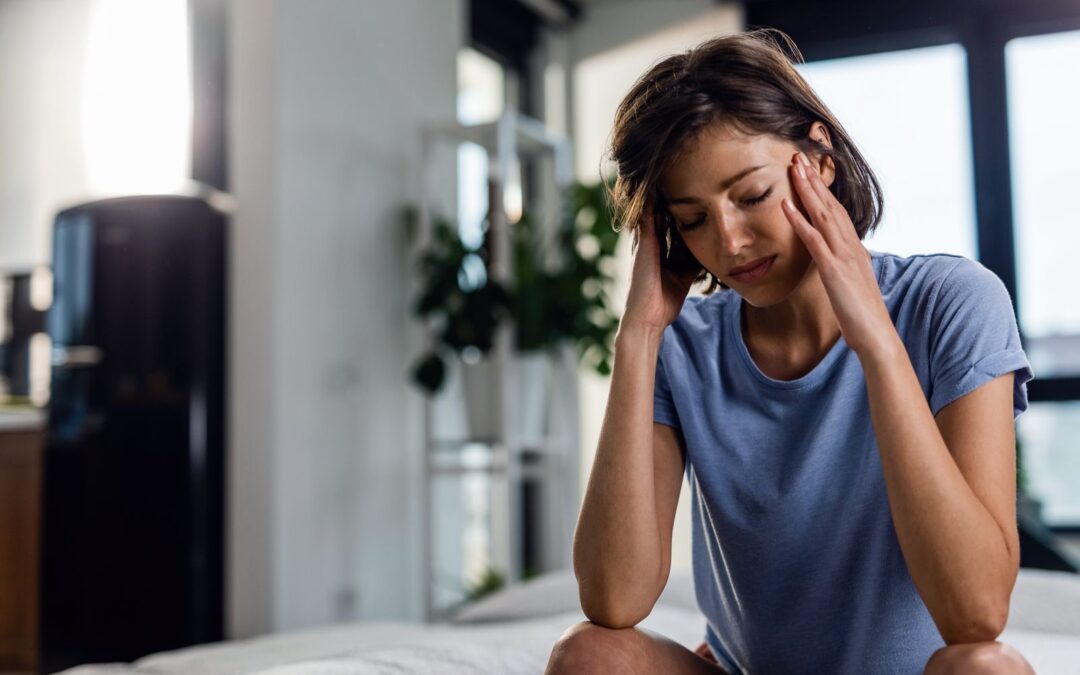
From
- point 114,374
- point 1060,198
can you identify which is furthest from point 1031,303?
point 114,374

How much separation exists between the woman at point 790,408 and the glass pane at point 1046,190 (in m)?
3.42

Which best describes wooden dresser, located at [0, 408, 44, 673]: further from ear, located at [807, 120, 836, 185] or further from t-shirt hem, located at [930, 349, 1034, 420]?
t-shirt hem, located at [930, 349, 1034, 420]

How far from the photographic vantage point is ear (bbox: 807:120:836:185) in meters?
1.13

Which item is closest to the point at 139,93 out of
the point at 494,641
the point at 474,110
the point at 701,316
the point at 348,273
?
the point at 348,273

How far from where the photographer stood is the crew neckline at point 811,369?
1136mm

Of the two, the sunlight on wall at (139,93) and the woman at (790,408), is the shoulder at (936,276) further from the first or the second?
the sunlight on wall at (139,93)

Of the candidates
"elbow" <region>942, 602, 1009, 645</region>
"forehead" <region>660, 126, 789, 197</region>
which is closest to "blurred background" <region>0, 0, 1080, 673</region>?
"forehead" <region>660, 126, 789, 197</region>

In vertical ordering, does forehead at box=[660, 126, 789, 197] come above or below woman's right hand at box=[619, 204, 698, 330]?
above

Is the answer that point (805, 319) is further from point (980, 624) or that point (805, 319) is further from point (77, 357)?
point (77, 357)

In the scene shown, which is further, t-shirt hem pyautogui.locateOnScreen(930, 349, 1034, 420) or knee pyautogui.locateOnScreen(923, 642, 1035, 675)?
t-shirt hem pyautogui.locateOnScreen(930, 349, 1034, 420)

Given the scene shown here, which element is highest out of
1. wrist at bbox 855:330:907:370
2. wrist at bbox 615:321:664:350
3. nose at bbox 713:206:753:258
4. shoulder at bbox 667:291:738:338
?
nose at bbox 713:206:753:258

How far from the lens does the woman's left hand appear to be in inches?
39.7

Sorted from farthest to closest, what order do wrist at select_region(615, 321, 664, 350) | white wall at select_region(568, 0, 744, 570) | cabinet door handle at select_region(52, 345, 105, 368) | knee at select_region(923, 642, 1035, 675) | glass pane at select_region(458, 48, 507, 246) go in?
white wall at select_region(568, 0, 744, 570) < glass pane at select_region(458, 48, 507, 246) < cabinet door handle at select_region(52, 345, 105, 368) < wrist at select_region(615, 321, 664, 350) < knee at select_region(923, 642, 1035, 675)

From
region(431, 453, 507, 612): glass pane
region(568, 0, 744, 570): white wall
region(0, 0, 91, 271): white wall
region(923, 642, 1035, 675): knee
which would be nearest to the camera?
region(923, 642, 1035, 675): knee
